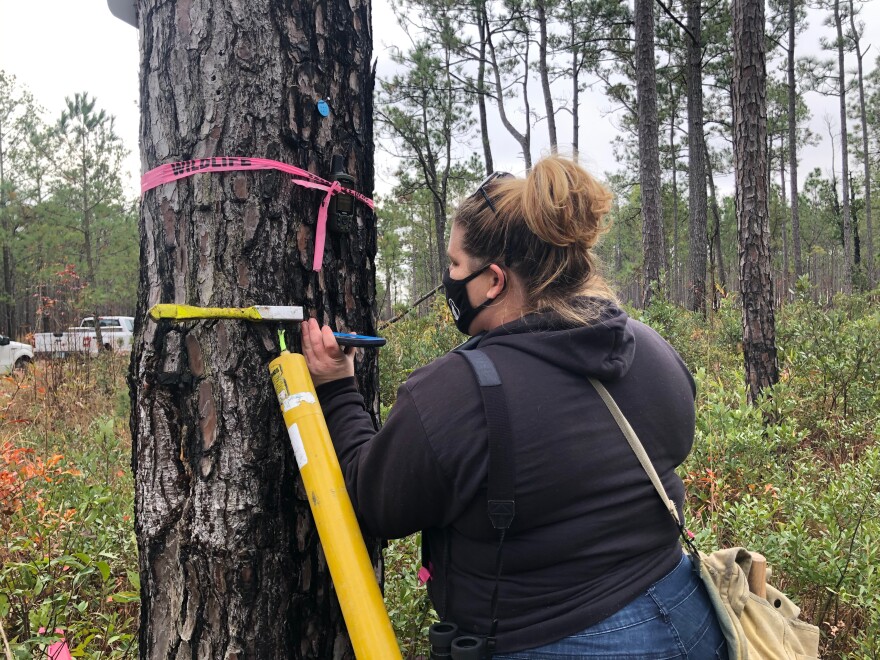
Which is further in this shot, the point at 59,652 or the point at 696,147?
the point at 696,147

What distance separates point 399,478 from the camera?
3.97 ft

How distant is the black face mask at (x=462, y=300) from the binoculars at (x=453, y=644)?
67 cm

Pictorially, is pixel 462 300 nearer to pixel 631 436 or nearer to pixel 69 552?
pixel 631 436

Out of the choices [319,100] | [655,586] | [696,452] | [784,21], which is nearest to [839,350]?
[696,452]

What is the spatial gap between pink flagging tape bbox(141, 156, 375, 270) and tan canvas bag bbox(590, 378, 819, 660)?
0.95 meters

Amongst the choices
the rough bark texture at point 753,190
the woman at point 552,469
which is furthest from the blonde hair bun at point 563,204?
the rough bark texture at point 753,190

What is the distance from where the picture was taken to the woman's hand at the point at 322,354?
1.51 m

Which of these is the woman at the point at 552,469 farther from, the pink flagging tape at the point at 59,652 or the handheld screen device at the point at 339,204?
the pink flagging tape at the point at 59,652

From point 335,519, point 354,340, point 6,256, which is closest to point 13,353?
point 6,256

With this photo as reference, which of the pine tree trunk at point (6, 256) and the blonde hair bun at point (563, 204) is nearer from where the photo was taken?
the blonde hair bun at point (563, 204)

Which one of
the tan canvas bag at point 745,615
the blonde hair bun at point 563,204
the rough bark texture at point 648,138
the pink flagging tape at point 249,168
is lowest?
the tan canvas bag at point 745,615

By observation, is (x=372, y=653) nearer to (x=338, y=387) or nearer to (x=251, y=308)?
(x=338, y=387)

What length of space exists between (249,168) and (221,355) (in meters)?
0.45

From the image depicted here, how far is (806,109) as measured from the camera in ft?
84.2
